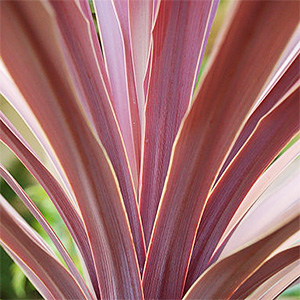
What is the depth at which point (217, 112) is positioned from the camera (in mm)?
204

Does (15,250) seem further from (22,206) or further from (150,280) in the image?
(22,206)

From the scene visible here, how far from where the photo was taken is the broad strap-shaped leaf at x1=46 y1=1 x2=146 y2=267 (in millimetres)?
203

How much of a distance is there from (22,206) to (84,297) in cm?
44

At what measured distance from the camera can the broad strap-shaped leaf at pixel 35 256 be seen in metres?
0.23

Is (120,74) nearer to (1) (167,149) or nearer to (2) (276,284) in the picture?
(1) (167,149)

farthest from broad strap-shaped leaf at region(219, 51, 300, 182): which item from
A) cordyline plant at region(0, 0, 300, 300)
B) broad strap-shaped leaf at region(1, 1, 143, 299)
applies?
broad strap-shaped leaf at region(1, 1, 143, 299)

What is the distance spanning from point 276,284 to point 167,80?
0.19 meters

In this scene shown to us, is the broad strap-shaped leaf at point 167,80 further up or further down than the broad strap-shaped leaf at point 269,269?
further up

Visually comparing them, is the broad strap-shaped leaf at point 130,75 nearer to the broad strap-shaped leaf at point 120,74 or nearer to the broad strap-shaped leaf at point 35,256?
the broad strap-shaped leaf at point 120,74

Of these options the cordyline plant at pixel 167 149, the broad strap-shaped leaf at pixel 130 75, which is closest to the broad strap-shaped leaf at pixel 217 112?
the cordyline plant at pixel 167 149

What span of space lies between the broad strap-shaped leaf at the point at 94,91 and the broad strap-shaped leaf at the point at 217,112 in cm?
3

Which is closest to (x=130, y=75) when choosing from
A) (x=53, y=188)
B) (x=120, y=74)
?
(x=120, y=74)

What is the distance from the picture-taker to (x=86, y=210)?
24 cm

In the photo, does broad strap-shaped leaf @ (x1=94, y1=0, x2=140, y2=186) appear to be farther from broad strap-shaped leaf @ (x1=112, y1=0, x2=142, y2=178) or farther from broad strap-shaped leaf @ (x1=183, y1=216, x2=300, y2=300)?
broad strap-shaped leaf @ (x1=183, y1=216, x2=300, y2=300)
